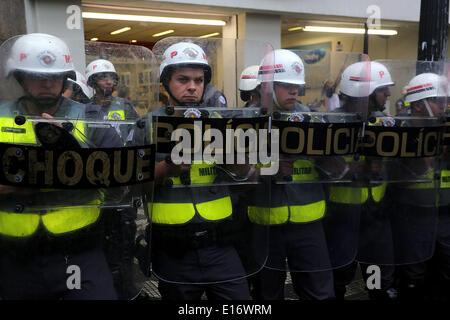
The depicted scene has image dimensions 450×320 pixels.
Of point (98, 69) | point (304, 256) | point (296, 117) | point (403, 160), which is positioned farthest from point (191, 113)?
point (403, 160)

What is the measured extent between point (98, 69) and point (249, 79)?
2.65ft

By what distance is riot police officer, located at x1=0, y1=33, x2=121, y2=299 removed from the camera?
1.92 meters

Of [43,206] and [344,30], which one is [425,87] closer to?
[43,206]

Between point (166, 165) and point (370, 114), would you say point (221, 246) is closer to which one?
point (166, 165)

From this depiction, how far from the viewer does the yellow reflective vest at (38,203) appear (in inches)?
74.8

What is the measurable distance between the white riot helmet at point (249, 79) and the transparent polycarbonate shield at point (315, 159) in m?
0.28

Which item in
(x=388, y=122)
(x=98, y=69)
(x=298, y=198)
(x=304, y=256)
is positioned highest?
(x=98, y=69)

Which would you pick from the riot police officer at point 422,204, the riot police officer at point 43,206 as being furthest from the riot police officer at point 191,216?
the riot police officer at point 422,204

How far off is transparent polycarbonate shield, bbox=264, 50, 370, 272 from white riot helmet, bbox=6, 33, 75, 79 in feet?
4.10

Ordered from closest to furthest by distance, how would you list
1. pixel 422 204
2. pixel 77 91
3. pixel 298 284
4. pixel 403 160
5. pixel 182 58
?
pixel 77 91 → pixel 182 58 → pixel 298 284 → pixel 403 160 → pixel 422 204

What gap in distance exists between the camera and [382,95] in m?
2.97

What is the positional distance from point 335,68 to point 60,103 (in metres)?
1.66

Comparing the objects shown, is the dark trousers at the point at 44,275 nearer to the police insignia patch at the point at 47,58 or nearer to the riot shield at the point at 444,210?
the police insignia patch at the point at 47,58
